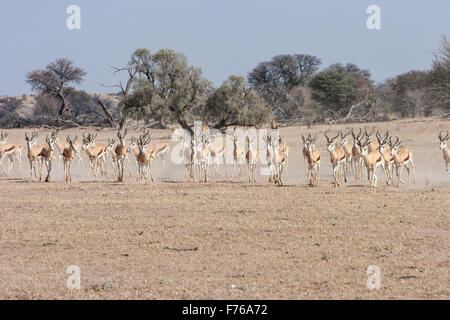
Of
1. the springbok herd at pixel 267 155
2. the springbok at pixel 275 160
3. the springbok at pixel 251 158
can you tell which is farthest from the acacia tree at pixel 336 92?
the springbok at pixel 275 160

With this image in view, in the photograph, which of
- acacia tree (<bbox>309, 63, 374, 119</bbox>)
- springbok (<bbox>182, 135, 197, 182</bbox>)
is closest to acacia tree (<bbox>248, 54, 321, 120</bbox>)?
acacia tree (<bbox>309, 63, 374, 119</bbox>)

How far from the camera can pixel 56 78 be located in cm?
5356

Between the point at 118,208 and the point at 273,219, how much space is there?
400 centimetres

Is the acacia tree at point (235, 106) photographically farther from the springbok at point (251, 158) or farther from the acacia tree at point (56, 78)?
the acacia tree at point (56, 78)

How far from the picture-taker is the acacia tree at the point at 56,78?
5188 centimetres

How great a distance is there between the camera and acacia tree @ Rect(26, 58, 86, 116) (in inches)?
2042

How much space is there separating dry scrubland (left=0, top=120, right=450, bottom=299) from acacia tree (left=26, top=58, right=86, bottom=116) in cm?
3334

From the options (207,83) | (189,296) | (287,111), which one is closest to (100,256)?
(189,296)

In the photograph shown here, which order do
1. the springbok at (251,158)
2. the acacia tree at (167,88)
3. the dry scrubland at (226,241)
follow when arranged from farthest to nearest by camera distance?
1. the acacia tree at (167,88)
2. the springbok at (251,158)
3. the dry scrubland at (226,241)

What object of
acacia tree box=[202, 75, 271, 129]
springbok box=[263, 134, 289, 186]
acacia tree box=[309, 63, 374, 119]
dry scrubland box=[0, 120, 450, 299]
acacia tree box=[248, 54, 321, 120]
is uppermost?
acacia tree box=[248, 54, 321, 120]

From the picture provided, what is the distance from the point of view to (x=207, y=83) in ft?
98.8

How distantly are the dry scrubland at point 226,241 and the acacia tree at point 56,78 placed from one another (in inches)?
1312

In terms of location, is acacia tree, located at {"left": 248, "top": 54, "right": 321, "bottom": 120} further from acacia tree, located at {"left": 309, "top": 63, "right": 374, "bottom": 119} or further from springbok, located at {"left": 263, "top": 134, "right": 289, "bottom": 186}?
springbok, located at {"left": 263, "top": 134, "right": 289, "bottom": 186}
